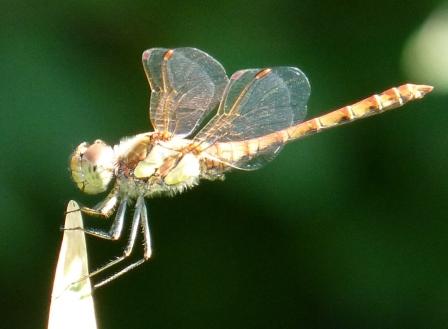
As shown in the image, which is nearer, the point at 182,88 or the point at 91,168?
the point at 91,168

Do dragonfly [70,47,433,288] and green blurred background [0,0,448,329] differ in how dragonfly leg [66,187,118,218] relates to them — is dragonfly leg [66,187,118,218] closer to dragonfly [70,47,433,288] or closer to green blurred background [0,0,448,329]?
dragonfly [70,47,433,288]

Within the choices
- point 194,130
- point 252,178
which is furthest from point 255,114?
point 252,178

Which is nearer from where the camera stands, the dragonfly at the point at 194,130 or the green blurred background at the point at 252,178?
the dragonfly at the point at 194,130

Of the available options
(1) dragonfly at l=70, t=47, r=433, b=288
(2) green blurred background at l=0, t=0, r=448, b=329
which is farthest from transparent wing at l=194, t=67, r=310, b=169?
(2) green blurred background at l=0, t=0, r=448, b=329

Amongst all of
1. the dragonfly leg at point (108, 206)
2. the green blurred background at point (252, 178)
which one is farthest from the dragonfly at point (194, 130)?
the green blurred background at point (252, 178)

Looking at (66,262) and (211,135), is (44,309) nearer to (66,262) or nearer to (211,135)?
(211,135)

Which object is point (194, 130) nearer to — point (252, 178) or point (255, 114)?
point (255, 114)

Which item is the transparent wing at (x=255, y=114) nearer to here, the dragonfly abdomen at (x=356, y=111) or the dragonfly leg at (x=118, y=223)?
the dragonfly abdomen at (x=356, y=111)
